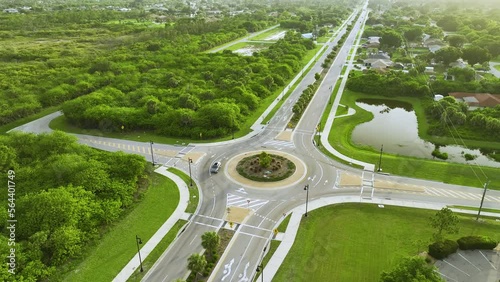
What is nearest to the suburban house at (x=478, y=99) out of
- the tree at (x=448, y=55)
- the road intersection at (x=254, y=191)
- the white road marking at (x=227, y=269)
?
the tree at (x=448, y=55)

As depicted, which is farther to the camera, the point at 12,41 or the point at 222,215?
the point at 12,41

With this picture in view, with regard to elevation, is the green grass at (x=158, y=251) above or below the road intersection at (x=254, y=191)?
below

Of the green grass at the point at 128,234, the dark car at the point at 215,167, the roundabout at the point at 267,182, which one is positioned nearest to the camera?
the green grass at the point at 128,234

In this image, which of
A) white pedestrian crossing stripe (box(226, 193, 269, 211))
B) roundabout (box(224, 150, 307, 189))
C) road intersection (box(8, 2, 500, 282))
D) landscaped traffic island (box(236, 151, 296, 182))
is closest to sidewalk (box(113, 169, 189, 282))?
road intersection (box(8, 2, 500, 282))

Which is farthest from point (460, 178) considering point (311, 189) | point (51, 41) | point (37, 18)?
point (37, 18)

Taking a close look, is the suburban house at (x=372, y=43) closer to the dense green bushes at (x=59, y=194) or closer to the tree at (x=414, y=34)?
the tree at (x=414, y=34)

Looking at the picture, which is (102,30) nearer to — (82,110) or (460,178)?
(82,110)

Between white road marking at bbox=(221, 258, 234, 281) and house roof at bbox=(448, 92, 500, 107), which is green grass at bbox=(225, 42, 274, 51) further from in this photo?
white road marking at bbox=(221, 258, 234, 281)
